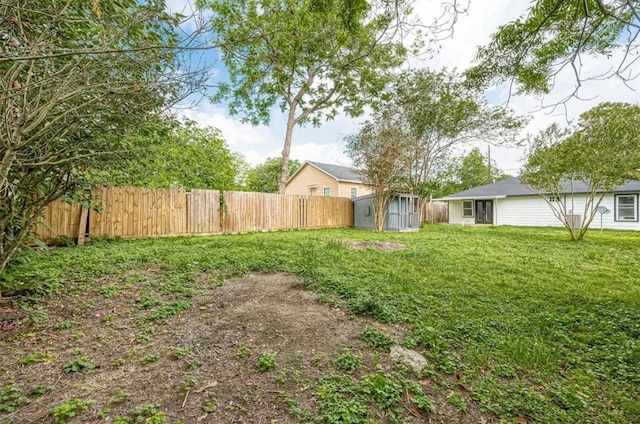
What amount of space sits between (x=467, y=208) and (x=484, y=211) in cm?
104

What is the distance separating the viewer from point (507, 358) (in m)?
2.05

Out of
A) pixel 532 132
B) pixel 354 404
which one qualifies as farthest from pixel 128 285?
pixel 532 132

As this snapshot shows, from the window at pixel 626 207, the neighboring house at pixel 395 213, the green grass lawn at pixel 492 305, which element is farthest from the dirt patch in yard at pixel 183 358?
the window at pixel 626 207

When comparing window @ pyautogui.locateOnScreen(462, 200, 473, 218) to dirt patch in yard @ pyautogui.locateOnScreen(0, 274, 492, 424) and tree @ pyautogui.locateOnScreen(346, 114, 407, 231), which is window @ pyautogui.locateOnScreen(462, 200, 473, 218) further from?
dirt patch in yard @ pyautogui.locateOnScreen(0, 274, 492, 424)

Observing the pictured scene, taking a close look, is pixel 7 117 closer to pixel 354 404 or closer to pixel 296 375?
pixel 296 375

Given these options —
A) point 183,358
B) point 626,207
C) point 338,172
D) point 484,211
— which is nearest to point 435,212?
point 484,211

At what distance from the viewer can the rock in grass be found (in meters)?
1.94

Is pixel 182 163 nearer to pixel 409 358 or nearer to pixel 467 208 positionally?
pixel 409 358

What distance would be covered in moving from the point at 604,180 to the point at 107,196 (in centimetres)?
1362

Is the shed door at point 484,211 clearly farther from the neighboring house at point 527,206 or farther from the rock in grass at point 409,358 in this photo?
the rock in grass at point 409,358


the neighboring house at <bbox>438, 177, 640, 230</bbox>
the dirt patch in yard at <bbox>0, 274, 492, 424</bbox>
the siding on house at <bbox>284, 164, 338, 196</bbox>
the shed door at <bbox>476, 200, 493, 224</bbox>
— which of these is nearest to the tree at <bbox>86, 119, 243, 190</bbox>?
the dirt patch in yard at <bbox>0, 274, 492, 424</bbox>

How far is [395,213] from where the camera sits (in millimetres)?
12320

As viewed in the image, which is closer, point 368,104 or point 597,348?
point 597,348

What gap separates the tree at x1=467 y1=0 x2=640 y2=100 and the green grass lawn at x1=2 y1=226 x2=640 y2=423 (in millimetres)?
2318
